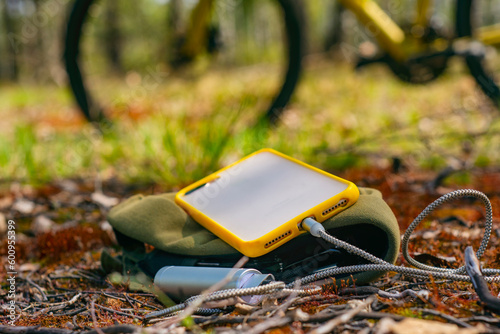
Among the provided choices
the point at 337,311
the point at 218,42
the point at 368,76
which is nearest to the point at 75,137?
the point at 218,42

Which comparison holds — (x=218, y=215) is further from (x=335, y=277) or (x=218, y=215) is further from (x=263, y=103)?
(x=263, y=103)

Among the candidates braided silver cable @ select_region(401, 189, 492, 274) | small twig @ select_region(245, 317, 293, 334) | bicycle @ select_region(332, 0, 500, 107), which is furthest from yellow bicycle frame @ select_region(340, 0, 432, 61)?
small twig @ select_region(245, 317, 293, 334)

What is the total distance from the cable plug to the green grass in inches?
50.4

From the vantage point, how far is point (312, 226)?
125 centimetres

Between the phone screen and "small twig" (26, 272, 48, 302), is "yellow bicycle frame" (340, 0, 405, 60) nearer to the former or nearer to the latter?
the phone screen

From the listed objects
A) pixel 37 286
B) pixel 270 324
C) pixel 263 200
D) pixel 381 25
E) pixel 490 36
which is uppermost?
pixel 381 25

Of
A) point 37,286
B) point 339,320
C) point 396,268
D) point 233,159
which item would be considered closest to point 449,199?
point 396,268

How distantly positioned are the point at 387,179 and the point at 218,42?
2204 millimetres

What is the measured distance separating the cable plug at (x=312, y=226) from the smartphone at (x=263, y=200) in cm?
1

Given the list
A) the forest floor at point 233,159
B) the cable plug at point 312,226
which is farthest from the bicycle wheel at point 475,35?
the cable plug at point 312,226

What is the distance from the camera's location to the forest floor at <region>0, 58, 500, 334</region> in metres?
1.09

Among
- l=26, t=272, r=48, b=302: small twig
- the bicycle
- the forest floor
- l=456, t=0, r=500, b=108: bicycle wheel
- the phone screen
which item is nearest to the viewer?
the forest floor

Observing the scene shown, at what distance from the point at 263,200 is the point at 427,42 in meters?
3.32

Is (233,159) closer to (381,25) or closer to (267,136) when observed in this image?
(267,136)
